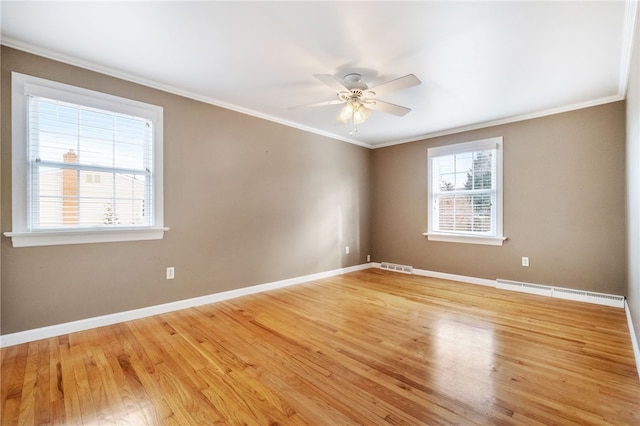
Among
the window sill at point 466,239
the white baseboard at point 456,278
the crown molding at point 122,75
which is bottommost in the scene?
the white baseboard at point 456,278

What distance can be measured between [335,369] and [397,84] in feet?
7.64

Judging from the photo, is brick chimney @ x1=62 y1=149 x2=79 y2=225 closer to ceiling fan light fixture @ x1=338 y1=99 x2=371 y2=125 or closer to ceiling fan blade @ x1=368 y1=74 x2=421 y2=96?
ceiling fan light fixture @ x1=338 y1=99 x2=371 y2=125

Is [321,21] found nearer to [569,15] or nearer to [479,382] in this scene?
[569,15]

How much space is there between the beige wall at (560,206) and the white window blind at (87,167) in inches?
171

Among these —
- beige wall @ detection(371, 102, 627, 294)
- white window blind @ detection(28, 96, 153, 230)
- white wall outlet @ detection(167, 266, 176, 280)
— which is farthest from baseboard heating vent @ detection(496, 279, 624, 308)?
white window blind @ detection(28, 96, 153, 230)

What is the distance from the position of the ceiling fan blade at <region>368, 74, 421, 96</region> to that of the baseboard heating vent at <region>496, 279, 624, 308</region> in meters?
3.31

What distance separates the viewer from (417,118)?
4.06 metres

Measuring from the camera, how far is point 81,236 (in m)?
2.59

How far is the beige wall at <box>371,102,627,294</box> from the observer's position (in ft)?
11.0

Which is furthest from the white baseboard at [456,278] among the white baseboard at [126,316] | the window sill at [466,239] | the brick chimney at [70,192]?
the brick chimney at [70,192]

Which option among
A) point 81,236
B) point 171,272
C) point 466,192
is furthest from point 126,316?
point 466,192

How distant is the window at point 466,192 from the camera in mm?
4219

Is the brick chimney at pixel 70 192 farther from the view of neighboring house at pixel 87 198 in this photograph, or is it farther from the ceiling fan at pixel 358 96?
the ceiling fan at pixel 358 96

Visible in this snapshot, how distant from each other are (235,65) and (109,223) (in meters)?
1.96
